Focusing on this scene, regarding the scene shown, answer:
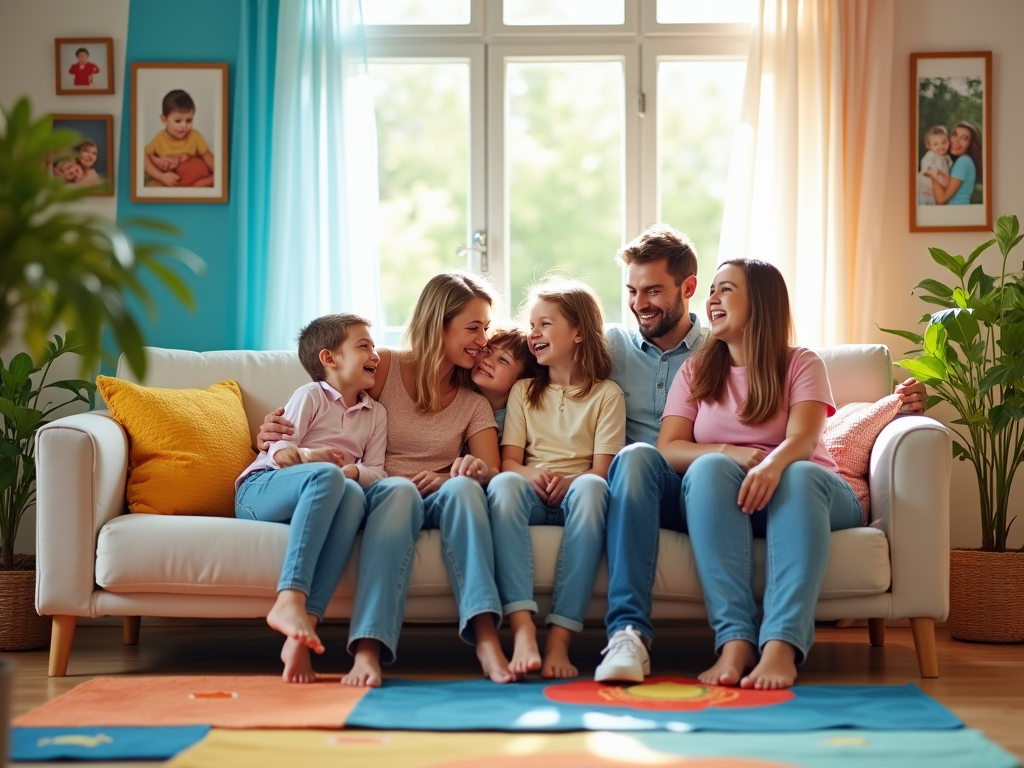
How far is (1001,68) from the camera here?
3482 millimetres

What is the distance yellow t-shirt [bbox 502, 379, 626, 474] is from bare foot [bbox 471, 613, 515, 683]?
0.51m

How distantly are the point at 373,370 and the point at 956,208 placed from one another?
2031mm

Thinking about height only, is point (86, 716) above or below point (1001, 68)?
below

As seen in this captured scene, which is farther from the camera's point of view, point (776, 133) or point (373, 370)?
point (776, 133)

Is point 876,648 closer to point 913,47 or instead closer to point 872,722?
point 872,722

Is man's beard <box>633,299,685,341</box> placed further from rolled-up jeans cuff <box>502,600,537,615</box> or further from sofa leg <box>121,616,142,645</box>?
sofa leg <box>121,616,142,645</box>

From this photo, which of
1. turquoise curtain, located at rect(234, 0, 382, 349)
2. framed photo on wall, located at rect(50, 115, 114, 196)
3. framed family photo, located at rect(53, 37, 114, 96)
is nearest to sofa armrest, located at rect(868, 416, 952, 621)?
turquoise curtain, located at rect(234, 0, 382, 349)

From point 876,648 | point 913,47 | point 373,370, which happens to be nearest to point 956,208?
point 913,47

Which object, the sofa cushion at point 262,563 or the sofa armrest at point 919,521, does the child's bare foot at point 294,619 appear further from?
the sofa armrest at point 919,521

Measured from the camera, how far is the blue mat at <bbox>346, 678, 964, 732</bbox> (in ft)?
6.26

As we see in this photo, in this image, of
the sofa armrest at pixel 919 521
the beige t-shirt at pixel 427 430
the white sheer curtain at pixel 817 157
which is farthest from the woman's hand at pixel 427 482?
the white sheer curtain at pixel 817 157

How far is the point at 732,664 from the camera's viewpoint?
2215 millimetres

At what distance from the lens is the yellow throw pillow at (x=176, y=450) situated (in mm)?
2592

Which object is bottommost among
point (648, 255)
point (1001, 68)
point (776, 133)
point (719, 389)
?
point (719, 389)
